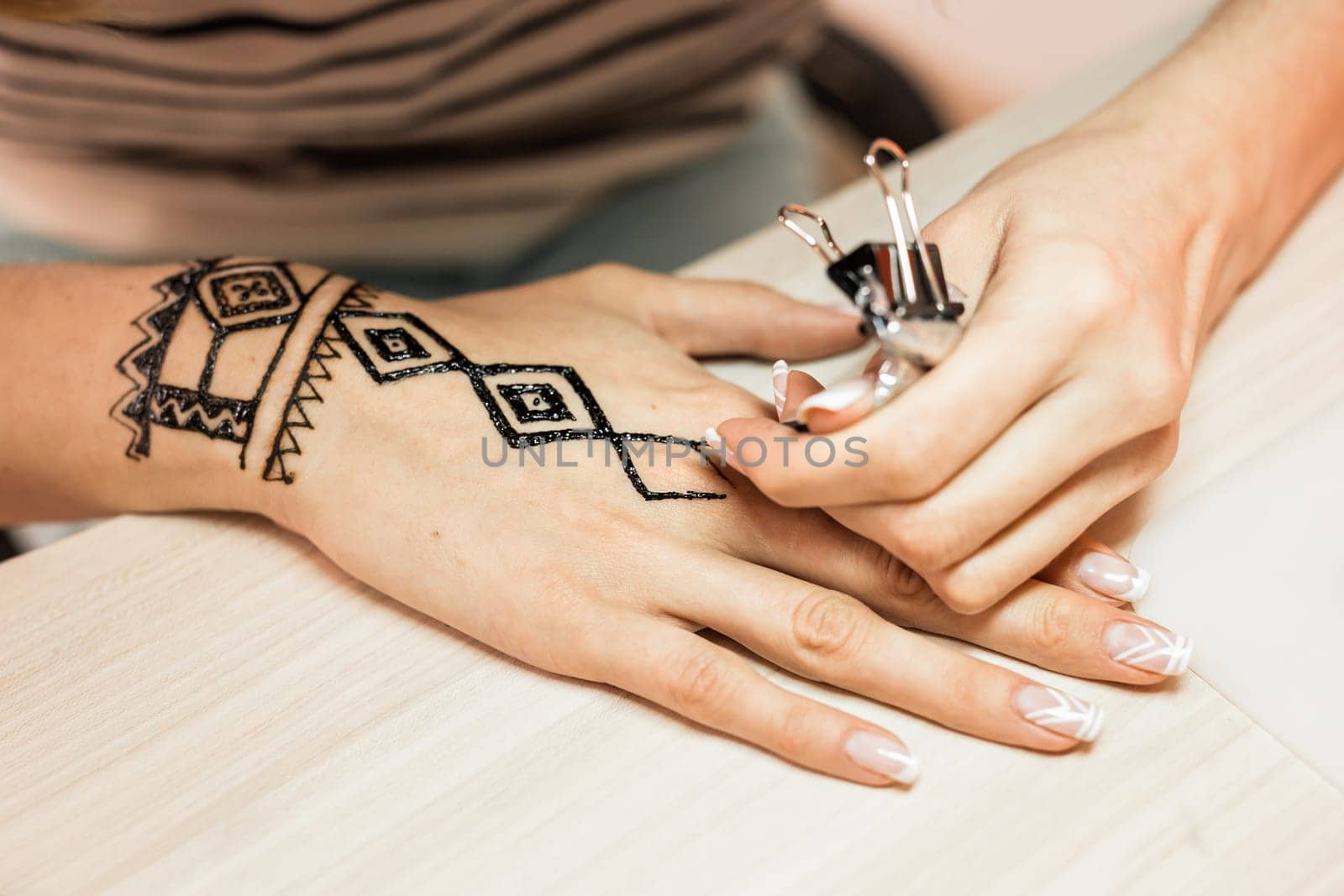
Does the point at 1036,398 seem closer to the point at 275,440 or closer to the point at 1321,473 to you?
the point at 1321,473

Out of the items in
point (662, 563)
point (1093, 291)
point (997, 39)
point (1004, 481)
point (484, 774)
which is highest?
→ point (997, 39)

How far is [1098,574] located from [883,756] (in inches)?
7.7

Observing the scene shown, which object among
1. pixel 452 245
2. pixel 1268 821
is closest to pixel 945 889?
pixel 1268 821

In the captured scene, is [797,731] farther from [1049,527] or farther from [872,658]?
[1049,527]

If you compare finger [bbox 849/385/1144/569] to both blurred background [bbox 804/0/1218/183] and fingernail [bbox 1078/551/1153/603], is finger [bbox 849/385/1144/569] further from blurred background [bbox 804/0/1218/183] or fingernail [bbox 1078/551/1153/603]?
blurred background [bbox 804/0/1218/183]

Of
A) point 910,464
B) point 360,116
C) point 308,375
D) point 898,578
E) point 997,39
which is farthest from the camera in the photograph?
point 997,39

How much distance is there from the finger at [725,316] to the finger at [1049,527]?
0.25 meters

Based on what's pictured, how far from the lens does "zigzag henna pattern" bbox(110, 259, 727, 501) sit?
0.73 meters

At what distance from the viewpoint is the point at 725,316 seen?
820mm

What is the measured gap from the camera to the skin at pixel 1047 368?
54 centimetres

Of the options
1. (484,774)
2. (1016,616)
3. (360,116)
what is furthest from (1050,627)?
(360,116)

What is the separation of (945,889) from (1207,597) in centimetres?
26

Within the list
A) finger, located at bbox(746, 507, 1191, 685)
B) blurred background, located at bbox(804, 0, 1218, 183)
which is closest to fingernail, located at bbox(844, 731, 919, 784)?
finger, located at bbox(746, 507, 1191, 685)

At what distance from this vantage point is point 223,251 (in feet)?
3.85
